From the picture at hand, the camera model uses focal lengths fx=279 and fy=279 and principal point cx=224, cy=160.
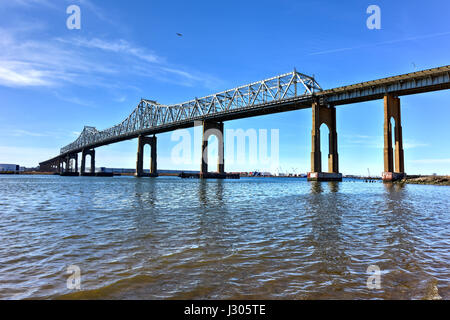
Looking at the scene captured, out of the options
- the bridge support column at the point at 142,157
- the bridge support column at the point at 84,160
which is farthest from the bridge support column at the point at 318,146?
the bridge support column at the point at 84,160

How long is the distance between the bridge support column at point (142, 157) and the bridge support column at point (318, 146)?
82394 mm

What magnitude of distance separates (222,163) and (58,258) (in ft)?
329

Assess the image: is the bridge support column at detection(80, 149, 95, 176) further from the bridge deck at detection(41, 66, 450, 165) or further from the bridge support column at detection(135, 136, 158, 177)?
the bridge support column at detection(135, 136, 158, 177)

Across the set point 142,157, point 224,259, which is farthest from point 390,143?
point 142,157

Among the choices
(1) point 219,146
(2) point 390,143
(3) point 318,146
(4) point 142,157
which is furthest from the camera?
(4) point 142,157

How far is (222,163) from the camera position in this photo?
106 m

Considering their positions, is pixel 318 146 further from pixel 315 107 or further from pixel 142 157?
pixel 142 157

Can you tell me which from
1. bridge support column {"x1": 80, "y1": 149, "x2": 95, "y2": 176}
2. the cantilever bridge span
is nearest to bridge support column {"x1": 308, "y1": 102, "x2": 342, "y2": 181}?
the cantilever bridge span

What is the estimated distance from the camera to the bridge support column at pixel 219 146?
10400 cm

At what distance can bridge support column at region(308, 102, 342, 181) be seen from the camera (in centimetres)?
6869

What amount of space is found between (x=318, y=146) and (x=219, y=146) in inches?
Answer: 1796

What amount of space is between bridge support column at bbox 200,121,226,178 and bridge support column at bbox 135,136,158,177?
37203 mm

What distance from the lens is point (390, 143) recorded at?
58.6m
